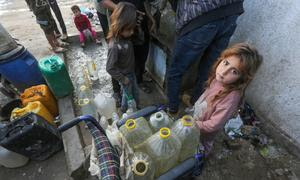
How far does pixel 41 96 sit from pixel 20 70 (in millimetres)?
597

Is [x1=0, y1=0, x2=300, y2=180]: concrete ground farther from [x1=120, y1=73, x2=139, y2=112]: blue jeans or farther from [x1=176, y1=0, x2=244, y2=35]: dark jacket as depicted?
[x1=176, y1=0, x2=244, y2=35]: dark jacket

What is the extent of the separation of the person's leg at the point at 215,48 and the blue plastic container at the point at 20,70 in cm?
255

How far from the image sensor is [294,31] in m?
1.93

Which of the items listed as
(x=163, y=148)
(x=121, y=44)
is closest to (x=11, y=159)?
(x=121, y=44)

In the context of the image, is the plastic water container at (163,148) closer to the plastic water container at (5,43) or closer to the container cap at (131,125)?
the container cap at (131,125)

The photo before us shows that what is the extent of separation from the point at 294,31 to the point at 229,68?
109cm

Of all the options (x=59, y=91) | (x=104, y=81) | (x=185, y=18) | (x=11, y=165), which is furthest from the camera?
(x=104, y=81)

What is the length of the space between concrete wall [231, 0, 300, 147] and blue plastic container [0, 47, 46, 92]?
10.4 feet

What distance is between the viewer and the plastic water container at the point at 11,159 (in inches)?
92.2


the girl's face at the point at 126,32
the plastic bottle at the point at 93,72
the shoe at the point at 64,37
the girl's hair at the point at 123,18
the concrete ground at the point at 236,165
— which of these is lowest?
the concrete ground at the point at 236,165

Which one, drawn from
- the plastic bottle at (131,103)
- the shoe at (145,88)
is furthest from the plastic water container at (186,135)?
the shoe at (145,88)

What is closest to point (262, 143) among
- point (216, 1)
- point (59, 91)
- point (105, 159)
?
point (216, 1)

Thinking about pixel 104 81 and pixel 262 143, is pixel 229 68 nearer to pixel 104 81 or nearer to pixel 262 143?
pixel 262 143

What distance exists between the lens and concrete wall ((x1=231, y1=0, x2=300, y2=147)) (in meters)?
1.97
